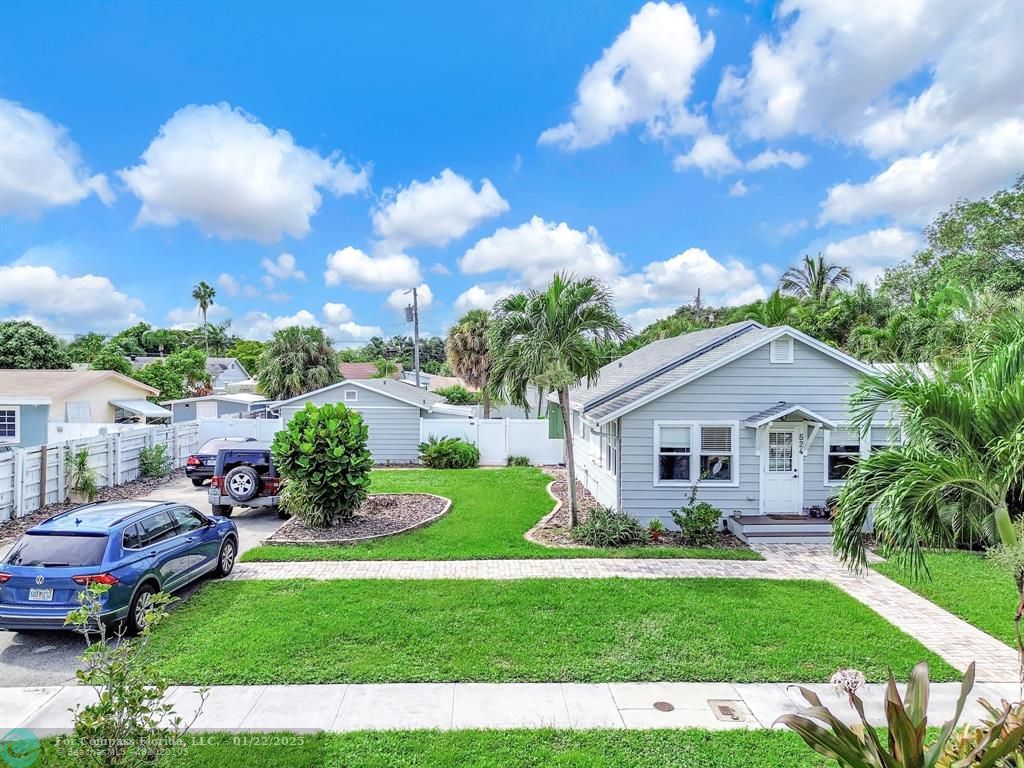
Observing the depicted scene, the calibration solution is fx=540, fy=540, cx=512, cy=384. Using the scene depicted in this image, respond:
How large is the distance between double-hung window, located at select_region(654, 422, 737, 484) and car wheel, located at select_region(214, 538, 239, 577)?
346 inches

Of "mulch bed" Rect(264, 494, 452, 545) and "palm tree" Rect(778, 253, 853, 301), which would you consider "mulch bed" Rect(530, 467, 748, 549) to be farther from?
"palm tree" Rect(778, 253, 853, 301)

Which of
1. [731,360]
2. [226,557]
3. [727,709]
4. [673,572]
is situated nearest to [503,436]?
[731,360]

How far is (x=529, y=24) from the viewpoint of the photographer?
47.8ft

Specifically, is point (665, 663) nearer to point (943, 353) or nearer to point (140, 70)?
point (943, 353)

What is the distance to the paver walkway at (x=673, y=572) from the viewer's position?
8.14m

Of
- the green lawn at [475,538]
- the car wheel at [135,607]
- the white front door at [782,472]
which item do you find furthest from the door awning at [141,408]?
the white front door at [782,472]

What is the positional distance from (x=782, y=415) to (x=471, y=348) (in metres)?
21.6

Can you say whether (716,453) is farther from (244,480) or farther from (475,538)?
(244,480)

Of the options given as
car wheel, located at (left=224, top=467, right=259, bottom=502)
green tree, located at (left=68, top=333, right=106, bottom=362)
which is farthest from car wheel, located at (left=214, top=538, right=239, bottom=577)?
green tree, located at (left=68, top=333, right=106, bottom=362)

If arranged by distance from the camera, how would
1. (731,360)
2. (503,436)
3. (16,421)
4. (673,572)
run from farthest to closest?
(503,436), (16,421), (731,360), (673,572)

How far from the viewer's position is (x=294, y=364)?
2841 centimetres

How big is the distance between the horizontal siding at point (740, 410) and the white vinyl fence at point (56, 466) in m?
14.0

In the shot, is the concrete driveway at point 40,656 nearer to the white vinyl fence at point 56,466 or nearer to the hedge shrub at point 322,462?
the hedge shrub at point 322,462

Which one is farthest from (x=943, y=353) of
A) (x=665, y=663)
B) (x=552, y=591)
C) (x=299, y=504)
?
Result: (x=299, y=504)
